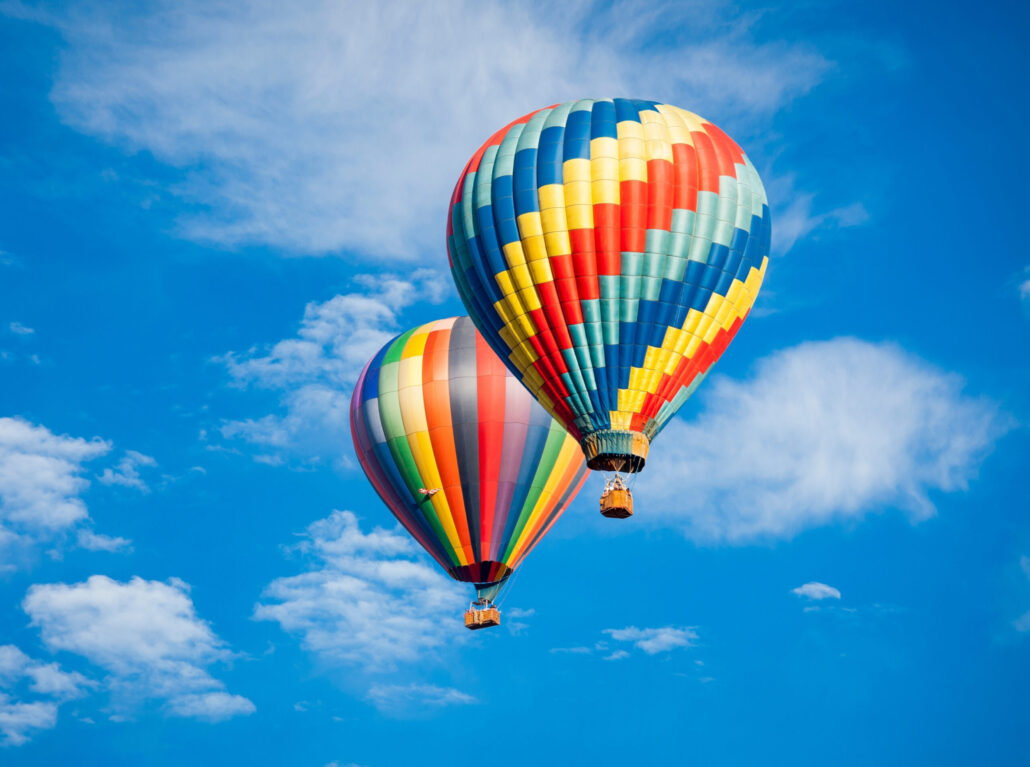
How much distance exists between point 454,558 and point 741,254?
10615mm

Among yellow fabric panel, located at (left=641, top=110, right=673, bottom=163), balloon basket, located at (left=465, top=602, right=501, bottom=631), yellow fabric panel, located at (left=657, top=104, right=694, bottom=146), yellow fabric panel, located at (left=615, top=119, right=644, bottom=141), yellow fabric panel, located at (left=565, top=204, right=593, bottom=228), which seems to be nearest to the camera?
yellow fabric panel, located at (left=565, top=204, right=593, bottom=228)

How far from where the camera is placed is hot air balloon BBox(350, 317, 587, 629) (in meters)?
38.7

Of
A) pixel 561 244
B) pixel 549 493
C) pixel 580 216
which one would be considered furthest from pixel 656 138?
pixel 549 493

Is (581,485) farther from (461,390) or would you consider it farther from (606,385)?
(606,385)

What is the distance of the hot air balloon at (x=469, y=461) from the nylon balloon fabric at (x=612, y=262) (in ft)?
19.9

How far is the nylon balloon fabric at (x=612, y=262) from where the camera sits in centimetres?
3178

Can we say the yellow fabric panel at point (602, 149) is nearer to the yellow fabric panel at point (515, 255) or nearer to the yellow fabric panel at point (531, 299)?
the yellow fabric panel at point (515, 255)

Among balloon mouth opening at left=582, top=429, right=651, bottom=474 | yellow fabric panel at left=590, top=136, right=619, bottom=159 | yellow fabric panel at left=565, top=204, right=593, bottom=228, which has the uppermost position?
yellow fabric panel at left=590, top=136, right=619, bottom=159

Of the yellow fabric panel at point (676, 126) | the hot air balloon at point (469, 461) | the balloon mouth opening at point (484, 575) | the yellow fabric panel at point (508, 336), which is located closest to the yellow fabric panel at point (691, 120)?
the yellow fabric panel at point (676, 126)

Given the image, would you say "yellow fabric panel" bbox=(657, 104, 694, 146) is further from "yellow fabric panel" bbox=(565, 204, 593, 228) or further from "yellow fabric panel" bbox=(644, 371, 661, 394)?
"yellow fabric panel" bbox=(644, 371, 661, 394)

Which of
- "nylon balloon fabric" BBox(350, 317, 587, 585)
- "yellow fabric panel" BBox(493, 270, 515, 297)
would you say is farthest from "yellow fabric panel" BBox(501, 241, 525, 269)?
"nylon balloon fabric" BBox(350, 317, 587, 585)

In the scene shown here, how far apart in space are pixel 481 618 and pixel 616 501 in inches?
326

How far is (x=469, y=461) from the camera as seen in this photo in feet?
127

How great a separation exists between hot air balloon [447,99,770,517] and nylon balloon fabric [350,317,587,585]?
19.6ft
